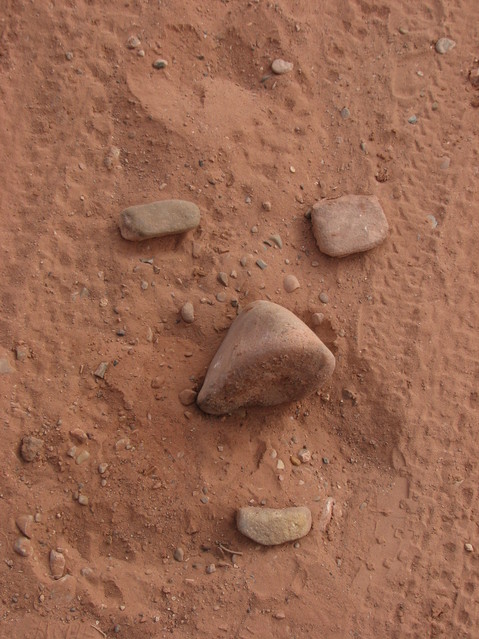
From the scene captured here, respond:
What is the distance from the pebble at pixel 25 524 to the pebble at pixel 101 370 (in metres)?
0.71

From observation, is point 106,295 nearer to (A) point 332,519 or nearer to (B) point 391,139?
(A) point 332,519

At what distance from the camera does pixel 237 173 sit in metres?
3.31

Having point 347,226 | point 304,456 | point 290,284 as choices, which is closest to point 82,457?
point 304,456

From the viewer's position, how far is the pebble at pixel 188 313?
10.0 feet

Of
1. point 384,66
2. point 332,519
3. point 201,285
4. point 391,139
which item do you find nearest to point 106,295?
point 201,285

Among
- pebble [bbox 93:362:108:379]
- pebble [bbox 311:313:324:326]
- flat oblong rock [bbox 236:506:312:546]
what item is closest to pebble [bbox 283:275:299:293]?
pebble [bbox 311:313:324:326]

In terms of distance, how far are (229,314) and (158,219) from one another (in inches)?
24.1

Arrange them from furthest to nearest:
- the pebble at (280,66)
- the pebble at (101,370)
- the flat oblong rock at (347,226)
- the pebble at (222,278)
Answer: the pebble at (280,66) < the flat oblong rock at (347,226) < the pebble at (222,278) < the pebble at (101,370)

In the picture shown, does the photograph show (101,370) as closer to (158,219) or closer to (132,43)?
(158,219)

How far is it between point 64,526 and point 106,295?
1123 millimetres

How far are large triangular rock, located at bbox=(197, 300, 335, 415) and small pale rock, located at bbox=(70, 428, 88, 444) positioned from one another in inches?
22.5

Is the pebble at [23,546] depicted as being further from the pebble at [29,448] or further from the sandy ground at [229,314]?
the pebble at [29,448]

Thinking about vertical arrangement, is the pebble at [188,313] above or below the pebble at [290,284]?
below

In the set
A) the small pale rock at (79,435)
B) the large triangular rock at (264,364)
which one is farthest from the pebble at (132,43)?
the small pale rock at (79,435)
